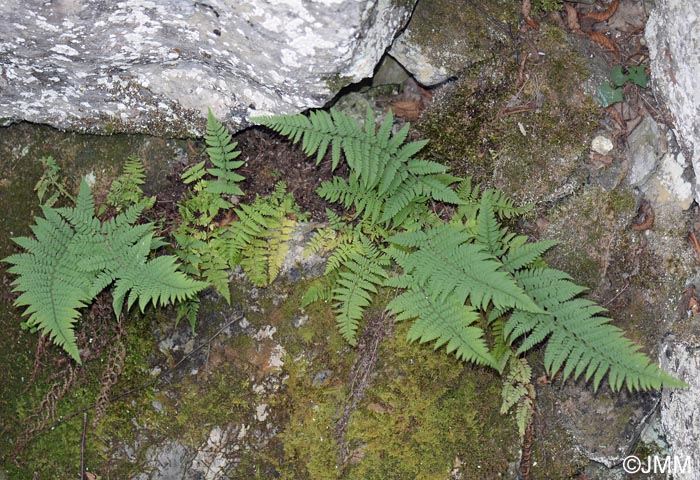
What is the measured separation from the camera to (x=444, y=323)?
4965 mm

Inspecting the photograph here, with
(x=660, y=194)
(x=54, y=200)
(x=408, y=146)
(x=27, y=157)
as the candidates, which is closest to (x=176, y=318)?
(x=54, y=200)

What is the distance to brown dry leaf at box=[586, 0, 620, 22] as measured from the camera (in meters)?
5.73

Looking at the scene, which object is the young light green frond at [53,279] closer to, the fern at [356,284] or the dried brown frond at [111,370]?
the dried brown frond at [111,370]

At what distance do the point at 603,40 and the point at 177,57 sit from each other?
3.96 metres

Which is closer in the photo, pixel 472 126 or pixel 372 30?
pixel 372 30

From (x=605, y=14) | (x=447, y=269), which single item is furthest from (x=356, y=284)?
(x=605, y=14)

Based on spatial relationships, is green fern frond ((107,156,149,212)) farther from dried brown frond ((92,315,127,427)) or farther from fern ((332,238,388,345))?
fern ((332,238,388,345))

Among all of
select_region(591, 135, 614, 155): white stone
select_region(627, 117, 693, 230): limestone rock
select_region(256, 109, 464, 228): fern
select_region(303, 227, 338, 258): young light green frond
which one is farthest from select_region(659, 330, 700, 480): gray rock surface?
select_region(303, 227, 338, 258): young light green frond

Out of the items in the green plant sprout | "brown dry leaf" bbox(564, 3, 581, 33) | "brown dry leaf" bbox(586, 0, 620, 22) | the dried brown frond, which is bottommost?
the dried brown frond

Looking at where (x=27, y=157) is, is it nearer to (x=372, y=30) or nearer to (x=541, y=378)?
(x=372, y=30)

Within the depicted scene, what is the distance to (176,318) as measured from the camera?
559 cm

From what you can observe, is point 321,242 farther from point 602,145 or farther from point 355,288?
point 602,145

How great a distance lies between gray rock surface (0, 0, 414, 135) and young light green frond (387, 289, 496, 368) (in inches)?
75.9

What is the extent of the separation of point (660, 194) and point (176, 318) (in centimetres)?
461
